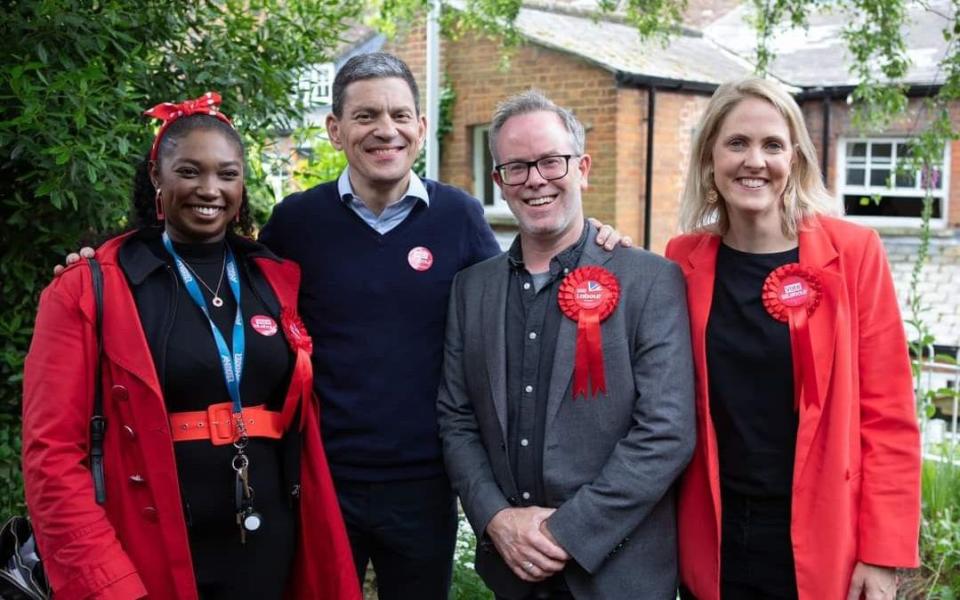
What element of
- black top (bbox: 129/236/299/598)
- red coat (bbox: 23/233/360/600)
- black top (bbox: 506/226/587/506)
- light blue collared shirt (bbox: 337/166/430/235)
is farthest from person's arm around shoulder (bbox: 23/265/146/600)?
black top (bbox: 506/226/587/506)

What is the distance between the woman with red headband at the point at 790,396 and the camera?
2.64m

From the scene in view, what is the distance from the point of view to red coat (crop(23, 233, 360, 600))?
2555 mm

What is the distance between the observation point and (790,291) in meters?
2.71

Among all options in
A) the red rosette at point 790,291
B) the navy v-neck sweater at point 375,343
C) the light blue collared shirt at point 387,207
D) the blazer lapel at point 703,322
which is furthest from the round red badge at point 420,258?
the red rosette at point 790,291

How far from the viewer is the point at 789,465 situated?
270cm

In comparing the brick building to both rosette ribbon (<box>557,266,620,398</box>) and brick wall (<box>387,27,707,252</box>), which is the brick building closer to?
brick wall (<box>387,27,707,252</box>)

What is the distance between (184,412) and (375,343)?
69cm

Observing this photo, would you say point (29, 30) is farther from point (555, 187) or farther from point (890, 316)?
point (890, 316)

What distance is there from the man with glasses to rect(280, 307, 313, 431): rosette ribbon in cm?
47

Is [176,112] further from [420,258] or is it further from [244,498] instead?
[244,498]

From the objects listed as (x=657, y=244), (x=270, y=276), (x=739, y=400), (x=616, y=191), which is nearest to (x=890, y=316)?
(x=739, y=400)

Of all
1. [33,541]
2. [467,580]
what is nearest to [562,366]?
[33,541]

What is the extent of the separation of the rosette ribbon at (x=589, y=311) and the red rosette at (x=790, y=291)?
16.9 inches

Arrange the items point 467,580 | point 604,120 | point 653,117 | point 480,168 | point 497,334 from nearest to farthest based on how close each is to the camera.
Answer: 1. point 497,334
2. point 467,580
3. point 604,120
4. point 653,117
5. point 480,168
